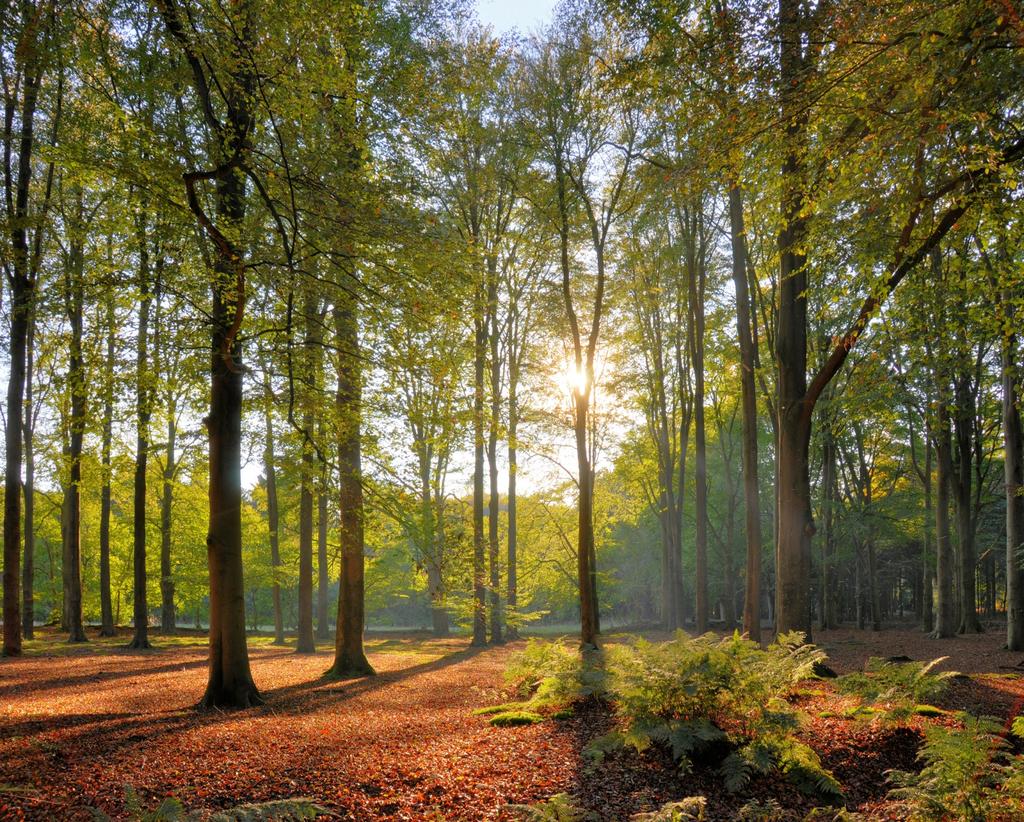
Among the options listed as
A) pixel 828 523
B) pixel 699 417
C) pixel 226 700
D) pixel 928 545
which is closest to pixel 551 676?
pixel 226 700

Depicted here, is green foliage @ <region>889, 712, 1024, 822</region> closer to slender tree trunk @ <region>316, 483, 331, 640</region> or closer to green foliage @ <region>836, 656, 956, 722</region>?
green foliage @ <region>836, 656, 956, 722</region>

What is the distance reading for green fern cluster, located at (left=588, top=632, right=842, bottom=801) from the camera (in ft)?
16.8

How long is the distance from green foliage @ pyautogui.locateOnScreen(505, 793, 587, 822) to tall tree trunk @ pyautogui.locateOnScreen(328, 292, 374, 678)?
5519 millimetres

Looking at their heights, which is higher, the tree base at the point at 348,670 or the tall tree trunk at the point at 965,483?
the tall tree trunk at the point at 965,483

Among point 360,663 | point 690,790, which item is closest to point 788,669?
point 690,790

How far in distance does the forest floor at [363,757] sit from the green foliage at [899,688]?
222 mm

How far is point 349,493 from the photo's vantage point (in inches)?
413

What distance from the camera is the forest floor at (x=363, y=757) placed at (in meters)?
4.62

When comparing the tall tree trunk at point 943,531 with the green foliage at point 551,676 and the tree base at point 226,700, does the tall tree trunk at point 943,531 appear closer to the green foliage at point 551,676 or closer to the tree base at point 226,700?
the green foliage at point 551,676

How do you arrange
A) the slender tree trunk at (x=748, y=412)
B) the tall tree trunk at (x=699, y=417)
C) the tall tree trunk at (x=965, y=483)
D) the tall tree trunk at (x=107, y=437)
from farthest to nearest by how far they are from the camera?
the tall tree trunk at (x=699, y=417) < the tall tree trunk at (x=965, y=483) < the slender tree trunk at (x=748, y=412) < the tall tree trunk at (x=107, y=437)

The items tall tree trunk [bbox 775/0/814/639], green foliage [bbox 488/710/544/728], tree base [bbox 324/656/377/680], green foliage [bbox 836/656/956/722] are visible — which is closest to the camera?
green foliage [bbox 836/656/956/722]

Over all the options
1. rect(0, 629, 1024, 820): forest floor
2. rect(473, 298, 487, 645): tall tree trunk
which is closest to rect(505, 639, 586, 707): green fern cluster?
rect(0, 629, 1024, 820): forest floor

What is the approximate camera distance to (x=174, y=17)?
518 centimetres

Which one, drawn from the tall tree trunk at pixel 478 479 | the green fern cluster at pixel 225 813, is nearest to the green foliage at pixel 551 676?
the tall tree trunk at pixel 478 479
